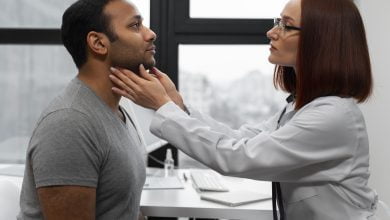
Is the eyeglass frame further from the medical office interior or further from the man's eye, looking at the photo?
the medical office interior

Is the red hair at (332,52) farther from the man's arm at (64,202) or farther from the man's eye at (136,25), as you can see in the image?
the man's arm at (64,202)

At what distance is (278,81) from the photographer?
163 cm

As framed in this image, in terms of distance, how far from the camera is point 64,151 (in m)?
1.02

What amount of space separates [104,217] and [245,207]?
53 centimetres

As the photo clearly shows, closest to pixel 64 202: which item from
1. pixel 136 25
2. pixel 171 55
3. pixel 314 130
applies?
pixel 136 25

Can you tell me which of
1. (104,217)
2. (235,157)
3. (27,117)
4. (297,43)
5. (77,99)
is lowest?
(27,117)

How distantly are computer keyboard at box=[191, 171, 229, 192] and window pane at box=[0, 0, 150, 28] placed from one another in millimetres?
1028

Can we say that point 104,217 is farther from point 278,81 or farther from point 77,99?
point 278,81

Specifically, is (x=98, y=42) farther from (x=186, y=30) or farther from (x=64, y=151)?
(x=186, y=30)

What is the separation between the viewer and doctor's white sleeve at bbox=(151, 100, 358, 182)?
1.15 metres

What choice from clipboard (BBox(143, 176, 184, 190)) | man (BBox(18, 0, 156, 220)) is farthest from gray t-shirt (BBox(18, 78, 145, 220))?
clipboard (BBox(143, 176, 184, 190))

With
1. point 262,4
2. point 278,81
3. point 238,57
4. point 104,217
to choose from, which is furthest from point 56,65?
point 104,217

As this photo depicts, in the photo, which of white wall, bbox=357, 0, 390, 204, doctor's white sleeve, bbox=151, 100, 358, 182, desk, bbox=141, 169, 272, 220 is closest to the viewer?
doctor's white sleeve, bbox=151, 100, 358, 182

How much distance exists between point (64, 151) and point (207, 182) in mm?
895
